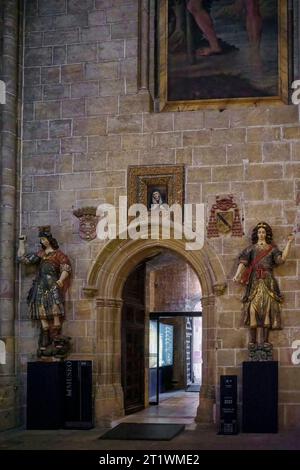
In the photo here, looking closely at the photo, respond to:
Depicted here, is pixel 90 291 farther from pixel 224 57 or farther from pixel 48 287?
pixel 224 57

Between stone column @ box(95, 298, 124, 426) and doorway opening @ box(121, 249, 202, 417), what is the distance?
1.23 feet

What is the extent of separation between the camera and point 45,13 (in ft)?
42.1

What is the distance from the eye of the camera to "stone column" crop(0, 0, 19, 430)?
1191cm

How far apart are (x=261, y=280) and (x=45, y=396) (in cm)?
336

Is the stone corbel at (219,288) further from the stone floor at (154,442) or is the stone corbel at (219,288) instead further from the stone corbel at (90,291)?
the stone floor at (154,442)

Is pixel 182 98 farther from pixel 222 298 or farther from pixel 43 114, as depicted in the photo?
pixel 222 298

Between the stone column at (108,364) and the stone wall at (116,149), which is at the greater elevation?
the stone wall at (116,149)

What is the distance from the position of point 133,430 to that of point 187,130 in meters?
4.28

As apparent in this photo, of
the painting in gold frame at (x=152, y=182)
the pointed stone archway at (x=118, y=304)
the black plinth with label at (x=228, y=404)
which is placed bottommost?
the black plinth with label at (x=228, y=404)

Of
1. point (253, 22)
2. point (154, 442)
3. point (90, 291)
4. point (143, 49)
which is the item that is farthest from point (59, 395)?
point (253, 22)

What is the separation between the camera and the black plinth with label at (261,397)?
10984 millimetres

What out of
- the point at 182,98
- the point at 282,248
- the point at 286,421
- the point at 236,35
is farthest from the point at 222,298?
the point at 236,35

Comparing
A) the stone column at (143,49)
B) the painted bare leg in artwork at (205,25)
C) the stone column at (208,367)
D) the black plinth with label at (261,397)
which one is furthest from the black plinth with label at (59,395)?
the painted bare leg in artwork at (205,25)

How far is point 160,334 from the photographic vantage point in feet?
57.9
